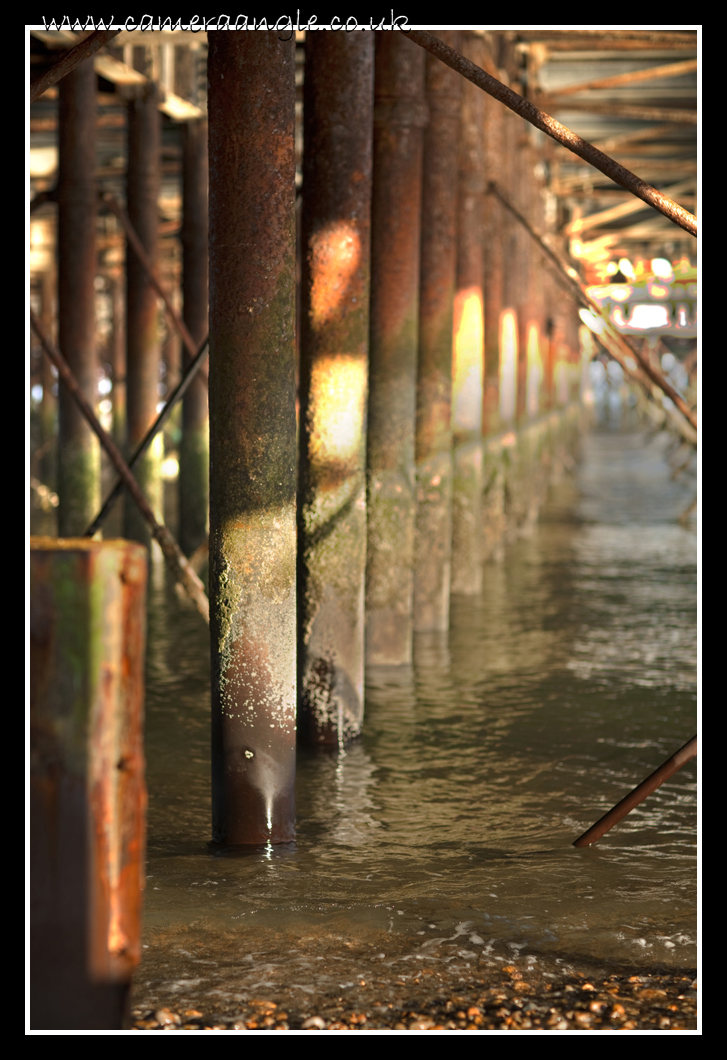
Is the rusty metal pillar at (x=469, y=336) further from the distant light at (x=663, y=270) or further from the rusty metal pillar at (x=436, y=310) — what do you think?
the distant light at (x=663, y=270)

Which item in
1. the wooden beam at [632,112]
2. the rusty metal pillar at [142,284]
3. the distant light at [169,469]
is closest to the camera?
the rusty metal pillar at [142,284]

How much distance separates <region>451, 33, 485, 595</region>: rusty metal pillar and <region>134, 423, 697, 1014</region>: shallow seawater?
847mm

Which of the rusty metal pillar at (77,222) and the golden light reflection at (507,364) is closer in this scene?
the rusty metal pillar at (77,222)

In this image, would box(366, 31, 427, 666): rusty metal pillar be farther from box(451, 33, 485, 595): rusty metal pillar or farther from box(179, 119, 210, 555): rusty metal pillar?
box(179, 119, 210, 555): rusty metal pillar

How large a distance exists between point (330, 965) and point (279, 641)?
1.28m

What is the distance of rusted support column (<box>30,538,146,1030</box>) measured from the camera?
2.55m

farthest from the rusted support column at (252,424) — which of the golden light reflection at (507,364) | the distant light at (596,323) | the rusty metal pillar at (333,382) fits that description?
the golden light reflection at (507,364)

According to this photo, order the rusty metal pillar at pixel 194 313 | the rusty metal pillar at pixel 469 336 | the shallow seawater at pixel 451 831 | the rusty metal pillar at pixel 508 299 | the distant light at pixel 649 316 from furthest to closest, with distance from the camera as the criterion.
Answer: the distant light at pixel 649 316 → the rusty metal pillar at pixel 194 313 → the rusty metal pillar at pixel 508 299 → the rusty metal pillar at pixel 469 336 → the shallow seawater at pixel 451 831

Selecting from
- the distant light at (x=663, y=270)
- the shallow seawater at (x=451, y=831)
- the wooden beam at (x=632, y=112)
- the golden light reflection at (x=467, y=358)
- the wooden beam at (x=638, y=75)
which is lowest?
the shallow seawater at (x=451, y=831)

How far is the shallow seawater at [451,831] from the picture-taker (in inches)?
165

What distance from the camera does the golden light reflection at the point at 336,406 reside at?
6414 mm

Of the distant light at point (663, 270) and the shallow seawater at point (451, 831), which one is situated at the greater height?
the distant light at point (663, 270)

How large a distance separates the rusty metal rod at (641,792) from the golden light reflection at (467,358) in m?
5.63

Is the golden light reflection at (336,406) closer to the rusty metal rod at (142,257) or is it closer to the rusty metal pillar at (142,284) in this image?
the rusty metal rod at (142,257)
